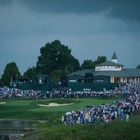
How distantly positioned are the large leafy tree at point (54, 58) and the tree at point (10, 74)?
10.3m

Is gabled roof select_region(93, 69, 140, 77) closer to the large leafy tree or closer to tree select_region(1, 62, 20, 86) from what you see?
tree select_region(1, 62, 20, 86)

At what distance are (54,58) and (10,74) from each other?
21.5 meters

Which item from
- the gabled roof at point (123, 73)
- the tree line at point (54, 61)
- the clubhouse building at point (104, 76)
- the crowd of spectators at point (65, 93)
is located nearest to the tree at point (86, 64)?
the tree line at point (54, 61)

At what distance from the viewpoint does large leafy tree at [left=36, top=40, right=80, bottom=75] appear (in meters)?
119

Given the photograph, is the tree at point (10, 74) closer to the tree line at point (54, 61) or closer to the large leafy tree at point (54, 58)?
the tree line at point (54, 61)

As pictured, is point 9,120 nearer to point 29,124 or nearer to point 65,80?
point 29,124

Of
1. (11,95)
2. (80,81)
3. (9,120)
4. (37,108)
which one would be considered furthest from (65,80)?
(9,120)

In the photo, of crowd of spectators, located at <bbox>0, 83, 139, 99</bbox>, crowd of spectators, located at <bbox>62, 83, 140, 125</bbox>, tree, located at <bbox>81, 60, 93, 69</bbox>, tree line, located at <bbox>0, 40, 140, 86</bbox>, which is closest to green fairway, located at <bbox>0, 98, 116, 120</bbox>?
crowd of spectators, located at <bbox>0, 83, 139, 99</bbox>

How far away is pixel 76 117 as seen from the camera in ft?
131

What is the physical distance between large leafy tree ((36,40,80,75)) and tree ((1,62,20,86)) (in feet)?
33.8

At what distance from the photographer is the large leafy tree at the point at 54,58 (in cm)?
11889

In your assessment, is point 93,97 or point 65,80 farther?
point 65,80

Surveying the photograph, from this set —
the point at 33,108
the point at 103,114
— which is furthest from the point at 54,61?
the point at 103,114

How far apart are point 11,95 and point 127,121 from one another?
3799cm
